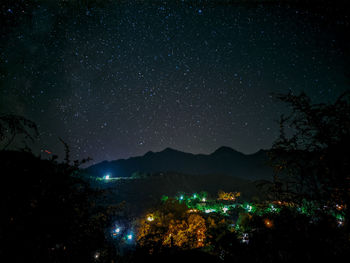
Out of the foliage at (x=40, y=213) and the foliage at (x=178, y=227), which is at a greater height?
the foliage at (x=40, y=213)

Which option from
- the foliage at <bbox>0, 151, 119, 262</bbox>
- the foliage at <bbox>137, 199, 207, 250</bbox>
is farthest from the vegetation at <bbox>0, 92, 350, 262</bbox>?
the foliage at <bbox>137, 199, 207, 250</bbox>

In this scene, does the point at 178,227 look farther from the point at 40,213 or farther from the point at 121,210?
the point at 40,213

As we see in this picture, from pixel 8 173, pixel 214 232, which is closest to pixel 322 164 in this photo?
pixel 214 232

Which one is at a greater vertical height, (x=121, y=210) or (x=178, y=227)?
(x=121, y=210)

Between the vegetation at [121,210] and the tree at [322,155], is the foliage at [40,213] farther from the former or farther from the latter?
the tree at [322,155]

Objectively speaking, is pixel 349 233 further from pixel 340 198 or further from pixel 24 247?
pixel 24 247

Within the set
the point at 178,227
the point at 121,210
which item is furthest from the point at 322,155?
the point at 178,227

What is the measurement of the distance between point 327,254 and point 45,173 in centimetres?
713

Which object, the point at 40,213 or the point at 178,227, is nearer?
the point at 40,213

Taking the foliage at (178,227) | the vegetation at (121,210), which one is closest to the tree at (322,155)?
the vegetation at (121,210)

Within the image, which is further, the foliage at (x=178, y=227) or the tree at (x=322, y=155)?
the foliage at (x=178, y=227)

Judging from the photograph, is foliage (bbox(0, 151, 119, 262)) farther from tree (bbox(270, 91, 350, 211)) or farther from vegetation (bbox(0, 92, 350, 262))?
tree (bbox(270, 91, 350, 211))

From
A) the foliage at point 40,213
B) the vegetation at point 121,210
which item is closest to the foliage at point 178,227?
the vegetation at point 121,210

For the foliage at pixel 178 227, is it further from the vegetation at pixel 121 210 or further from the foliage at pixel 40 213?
the foliage at pixel 40 213
